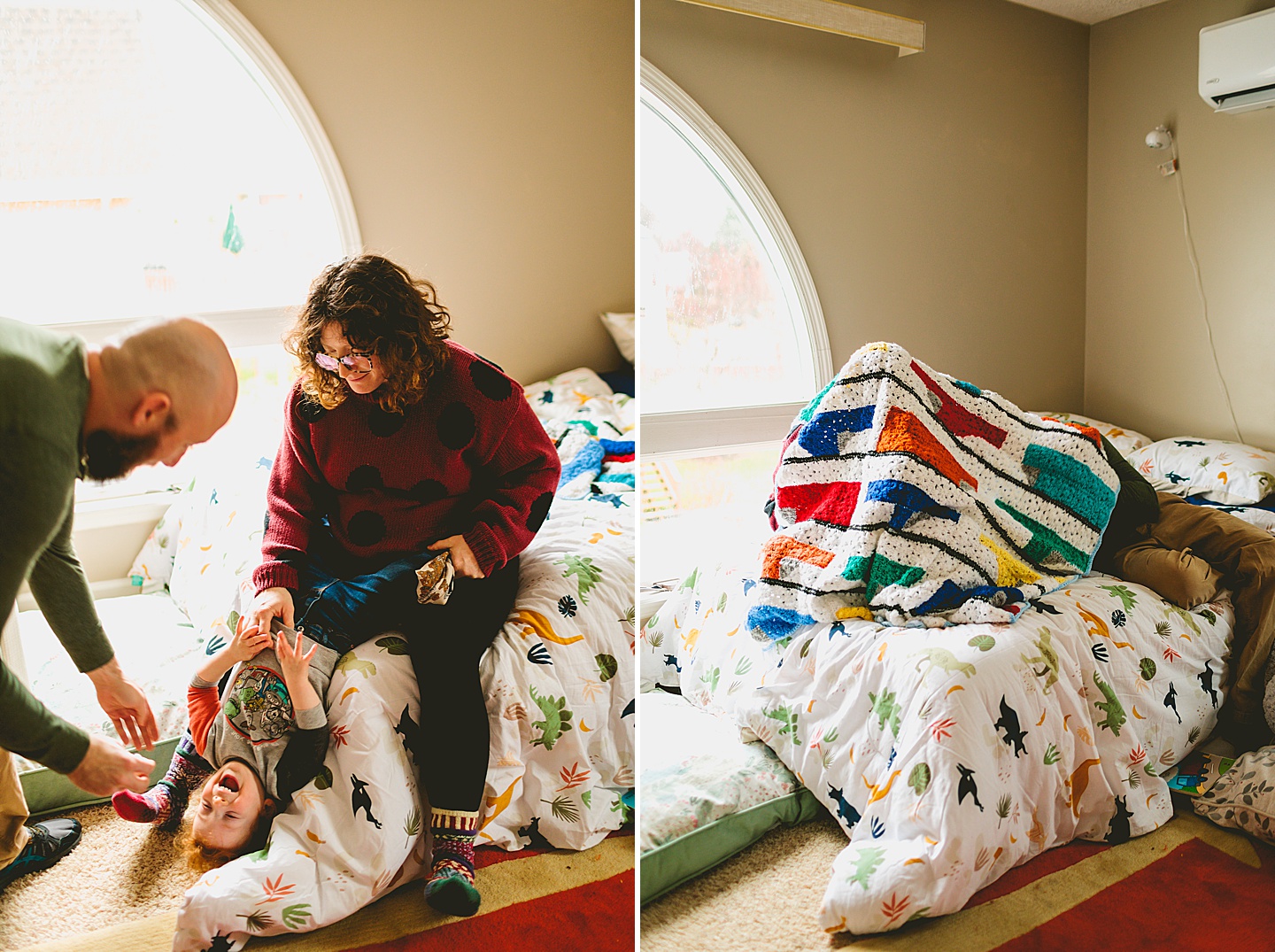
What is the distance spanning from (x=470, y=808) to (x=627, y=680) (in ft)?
1.07

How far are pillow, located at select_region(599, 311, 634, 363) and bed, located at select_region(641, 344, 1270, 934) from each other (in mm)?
560

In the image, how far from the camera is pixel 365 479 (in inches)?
48.3

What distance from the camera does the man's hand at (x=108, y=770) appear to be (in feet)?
2.21

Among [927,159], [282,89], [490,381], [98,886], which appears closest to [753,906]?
[98,886]

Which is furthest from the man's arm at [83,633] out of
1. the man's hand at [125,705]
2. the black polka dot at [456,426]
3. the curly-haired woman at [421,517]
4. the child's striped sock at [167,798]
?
the black polka dot at [456,426]

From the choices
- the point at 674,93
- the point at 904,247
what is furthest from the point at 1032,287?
the point at 674,93

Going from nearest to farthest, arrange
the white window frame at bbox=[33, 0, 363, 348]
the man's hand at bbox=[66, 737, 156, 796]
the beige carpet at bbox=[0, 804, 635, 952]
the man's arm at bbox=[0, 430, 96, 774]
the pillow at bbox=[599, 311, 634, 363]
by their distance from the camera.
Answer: the man's arm at bbox=[0, 430, 96, 774], the man's hand at bbox=[66, 737, 156, 796], the beige carpet at bbox=[0, 804, 635, 952], the white window frame at bbox=[33, 0, 363, 348], the pillow at bbox=[599, 311, 634, 363]

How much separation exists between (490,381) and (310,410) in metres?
0.26

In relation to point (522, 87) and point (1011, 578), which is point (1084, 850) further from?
point (522, 87)

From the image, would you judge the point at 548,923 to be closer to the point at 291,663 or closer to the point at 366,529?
the point at 291,663

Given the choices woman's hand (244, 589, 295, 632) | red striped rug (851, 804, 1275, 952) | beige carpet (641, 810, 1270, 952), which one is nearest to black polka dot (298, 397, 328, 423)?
woman's hand (244, 589, 295, 632)

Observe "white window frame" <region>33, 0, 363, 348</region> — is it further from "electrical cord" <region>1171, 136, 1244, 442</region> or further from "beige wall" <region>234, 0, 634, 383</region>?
"electrical cord" <region>1171, 136, 1244, 442</region>

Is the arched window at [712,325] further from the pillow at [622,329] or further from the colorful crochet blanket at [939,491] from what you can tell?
the pillow at [622,329]

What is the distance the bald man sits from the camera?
556 millimetres
